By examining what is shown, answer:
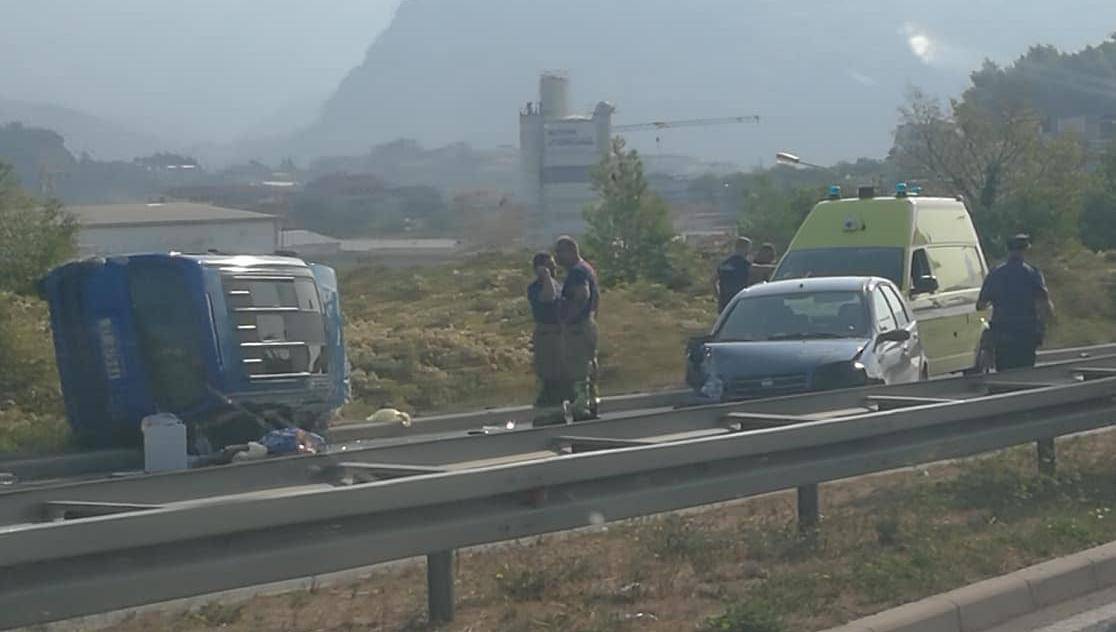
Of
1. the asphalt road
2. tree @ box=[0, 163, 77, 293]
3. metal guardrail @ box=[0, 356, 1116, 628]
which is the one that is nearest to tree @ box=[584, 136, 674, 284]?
tree @ box=[0, 163, 77, 293]

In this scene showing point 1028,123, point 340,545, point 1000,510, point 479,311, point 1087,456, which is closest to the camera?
point 340,545

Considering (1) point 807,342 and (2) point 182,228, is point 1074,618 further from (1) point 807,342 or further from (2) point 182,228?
(2) point 182,228

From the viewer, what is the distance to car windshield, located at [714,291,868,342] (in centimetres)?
1527

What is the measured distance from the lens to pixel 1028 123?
58031 mm

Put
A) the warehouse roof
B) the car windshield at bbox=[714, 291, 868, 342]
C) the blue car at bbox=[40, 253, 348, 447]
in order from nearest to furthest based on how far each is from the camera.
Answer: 1. the blue car at bbox=[40, 253, 348, 447]
2. the car windshield at bbox=[714, 291, 868, 342]
3. the warehouse roof

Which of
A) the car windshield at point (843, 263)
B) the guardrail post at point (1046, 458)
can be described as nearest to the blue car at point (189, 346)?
the guardrail post at point (1046, 458)

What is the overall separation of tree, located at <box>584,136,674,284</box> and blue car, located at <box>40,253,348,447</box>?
25894 mm

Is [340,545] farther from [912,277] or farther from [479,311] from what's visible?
[479,311]

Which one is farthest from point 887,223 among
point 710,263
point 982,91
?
point 982,91

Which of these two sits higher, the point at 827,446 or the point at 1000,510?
the point at 827,446

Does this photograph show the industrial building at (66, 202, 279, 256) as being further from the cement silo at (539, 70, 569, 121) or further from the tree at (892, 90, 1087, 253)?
the cement silo at (539, 70, 569, 121)

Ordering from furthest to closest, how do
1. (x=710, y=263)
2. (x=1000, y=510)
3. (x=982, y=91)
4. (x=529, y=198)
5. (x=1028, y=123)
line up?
(x=529, y=198) < (x=982, y=91) < (x=1028, y=123) < (x=710, y=263) < (x=1000, y=510)

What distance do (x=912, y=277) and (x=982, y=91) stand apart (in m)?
99.0

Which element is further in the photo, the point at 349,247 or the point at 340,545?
the point at 349,247
